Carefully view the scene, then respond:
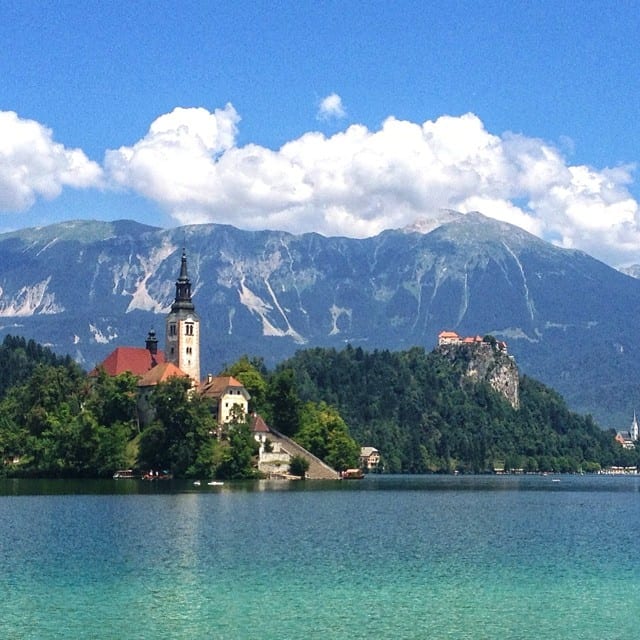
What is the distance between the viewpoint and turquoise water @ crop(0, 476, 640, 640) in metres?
45.2

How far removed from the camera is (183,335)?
192m

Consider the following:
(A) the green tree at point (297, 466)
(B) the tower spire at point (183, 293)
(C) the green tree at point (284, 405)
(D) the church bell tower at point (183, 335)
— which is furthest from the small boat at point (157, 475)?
(B) the tower spire at point (183, 293)

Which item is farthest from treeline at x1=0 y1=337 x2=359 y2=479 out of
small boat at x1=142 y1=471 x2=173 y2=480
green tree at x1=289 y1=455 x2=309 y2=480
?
green tree at x1=289 y1=455 x2=309 y2=480

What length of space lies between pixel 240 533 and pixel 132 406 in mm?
91598

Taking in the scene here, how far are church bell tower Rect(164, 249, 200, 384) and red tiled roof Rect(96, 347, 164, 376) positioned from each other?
3549 mm

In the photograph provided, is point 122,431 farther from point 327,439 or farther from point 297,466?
point 327,439

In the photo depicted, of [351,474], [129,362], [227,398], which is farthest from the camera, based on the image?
[129,362]

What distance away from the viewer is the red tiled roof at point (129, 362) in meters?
190

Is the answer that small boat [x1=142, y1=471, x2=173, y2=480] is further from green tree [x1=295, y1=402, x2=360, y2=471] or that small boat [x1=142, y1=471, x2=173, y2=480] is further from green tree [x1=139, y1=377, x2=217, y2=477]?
green tree [x1=295, y1=402, x2=360, y2=471]

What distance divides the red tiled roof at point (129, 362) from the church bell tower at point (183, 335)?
11.6 feet

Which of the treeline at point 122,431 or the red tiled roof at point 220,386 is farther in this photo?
the red tiled roof at point 220,386

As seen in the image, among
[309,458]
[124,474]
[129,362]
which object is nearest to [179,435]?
[124,474]

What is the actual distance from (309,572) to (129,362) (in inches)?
5385

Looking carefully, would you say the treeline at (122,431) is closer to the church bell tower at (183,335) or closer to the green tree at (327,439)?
the green tree at (327,439)
